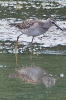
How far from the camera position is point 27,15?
18.1 meters

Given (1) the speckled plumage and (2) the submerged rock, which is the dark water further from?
(2) the submerged rock

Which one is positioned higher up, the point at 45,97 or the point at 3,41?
the point at 45,97

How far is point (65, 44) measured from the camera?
13.3 meters

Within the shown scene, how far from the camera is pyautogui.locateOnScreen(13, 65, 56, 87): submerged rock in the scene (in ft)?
32.1

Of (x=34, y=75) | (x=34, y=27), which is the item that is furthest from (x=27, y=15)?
(x=34, y=75)

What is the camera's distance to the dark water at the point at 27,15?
1284 centimetres

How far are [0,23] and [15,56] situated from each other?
4708mm

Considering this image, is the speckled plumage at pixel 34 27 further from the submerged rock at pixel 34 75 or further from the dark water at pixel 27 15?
the submerged rock at pixel 34 75

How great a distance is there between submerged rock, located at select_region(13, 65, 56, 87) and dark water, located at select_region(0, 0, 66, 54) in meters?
1.77

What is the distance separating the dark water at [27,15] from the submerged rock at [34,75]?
1.77 m

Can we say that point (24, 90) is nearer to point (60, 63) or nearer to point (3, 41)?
point (60, 63)

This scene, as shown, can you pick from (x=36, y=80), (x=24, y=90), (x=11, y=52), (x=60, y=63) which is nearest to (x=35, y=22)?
(x=11, y=52)

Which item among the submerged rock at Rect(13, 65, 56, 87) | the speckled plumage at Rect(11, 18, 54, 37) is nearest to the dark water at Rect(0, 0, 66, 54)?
the speckled plumage at Rect(11, 18, 54, 37)

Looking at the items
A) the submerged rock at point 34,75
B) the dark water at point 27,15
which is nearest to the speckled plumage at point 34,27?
the dark water at point 27,15
